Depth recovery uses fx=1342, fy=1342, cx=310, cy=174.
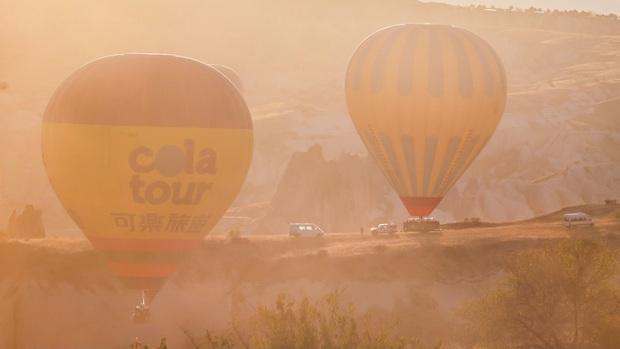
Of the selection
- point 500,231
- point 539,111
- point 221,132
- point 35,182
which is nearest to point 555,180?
point 539,111

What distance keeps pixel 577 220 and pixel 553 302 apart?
1913 centimetres

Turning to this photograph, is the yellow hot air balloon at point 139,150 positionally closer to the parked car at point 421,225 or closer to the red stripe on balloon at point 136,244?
the red stripe on balloon at point 136,244

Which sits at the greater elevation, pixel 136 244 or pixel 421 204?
pixel 421 204

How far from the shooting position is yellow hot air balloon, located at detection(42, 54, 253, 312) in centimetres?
4331

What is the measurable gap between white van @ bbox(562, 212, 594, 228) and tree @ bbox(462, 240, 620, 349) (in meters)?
16.8

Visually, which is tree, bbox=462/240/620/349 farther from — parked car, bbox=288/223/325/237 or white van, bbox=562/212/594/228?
parked car, bbox=288/223/325/237

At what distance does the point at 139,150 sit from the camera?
142 feet

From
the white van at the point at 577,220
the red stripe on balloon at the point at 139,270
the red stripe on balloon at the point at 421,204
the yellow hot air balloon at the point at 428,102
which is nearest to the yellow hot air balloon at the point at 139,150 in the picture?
the red stripe on balloon at the point at 139,270

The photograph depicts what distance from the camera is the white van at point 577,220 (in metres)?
66.4

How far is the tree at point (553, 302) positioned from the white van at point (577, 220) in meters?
16.8

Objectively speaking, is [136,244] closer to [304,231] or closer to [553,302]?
[553,302]

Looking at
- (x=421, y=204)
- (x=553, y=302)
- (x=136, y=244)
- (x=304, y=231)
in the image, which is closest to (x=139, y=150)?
(x=136, y=244)

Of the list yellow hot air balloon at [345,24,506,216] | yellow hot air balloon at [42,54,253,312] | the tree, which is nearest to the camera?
yellow hot air balloon at [42,54,253,312]

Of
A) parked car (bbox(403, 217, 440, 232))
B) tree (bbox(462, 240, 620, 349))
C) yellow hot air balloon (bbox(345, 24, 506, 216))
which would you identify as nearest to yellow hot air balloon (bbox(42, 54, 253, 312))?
tree (bbox(462, 240, 620, 349))
